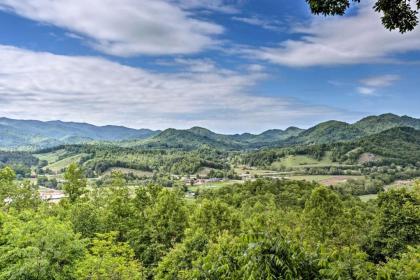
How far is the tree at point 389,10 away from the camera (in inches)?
339

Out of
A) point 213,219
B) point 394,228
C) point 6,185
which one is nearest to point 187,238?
point 213,219

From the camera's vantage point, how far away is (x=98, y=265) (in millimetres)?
24891

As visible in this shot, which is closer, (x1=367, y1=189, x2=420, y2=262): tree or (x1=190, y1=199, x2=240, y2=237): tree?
(x1=190, y1=199, x2=240, y2=237): tree

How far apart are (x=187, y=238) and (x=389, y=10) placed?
27.3 meters

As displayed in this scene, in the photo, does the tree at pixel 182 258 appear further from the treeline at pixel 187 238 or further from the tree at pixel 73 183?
the tree at pixel 73 183

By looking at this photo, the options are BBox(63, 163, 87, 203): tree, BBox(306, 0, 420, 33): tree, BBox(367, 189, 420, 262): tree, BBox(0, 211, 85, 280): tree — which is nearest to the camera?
BBox(306, 0, 420, 33): tree

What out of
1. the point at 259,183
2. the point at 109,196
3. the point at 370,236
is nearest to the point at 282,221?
the point at 370,236

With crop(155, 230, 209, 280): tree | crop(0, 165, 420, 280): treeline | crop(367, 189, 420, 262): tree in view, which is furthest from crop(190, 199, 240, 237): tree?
crop(367, 189, 420, 262): tree

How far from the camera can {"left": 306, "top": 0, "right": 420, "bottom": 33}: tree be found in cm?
861

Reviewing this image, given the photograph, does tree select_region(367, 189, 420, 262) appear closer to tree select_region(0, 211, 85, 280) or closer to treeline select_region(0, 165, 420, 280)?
treeline select_region(0, 165, 420, 280)

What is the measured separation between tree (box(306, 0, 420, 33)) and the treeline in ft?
18.7

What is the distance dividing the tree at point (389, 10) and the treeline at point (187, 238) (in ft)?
18.7

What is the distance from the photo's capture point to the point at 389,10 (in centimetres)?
877

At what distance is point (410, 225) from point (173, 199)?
27.7 metres
